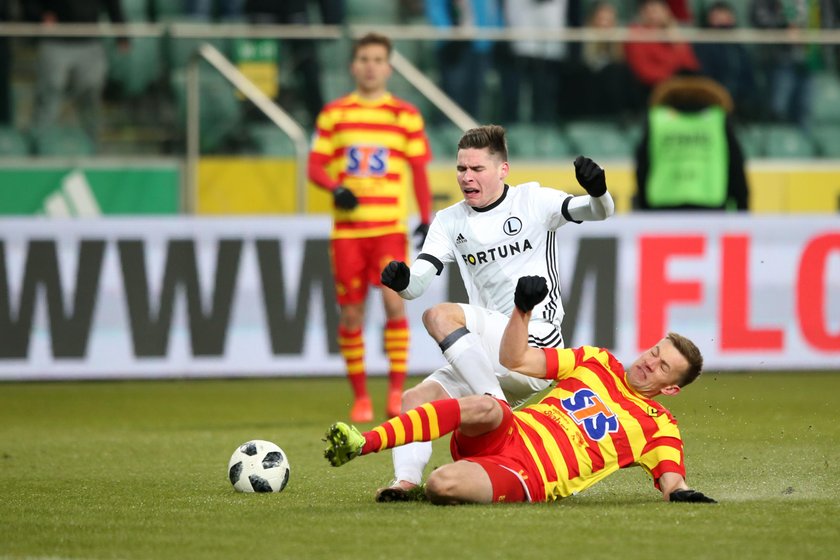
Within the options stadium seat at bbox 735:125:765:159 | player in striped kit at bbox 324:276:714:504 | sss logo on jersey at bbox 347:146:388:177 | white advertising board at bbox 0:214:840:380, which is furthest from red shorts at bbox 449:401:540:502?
stadium seat at bbox 735:125:765:159

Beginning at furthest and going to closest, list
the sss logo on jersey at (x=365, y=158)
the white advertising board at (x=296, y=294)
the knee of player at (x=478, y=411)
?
the white advertising board at (x=296, y=294) < the sss logo on jersey at (x=365, y=158) < the knee of player at (x=478, y=411)

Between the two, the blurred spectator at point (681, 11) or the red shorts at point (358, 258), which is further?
the blurred spectator at point (681, 11)

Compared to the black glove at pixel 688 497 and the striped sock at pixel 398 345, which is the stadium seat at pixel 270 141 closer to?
the striped sock at pixel 398 345

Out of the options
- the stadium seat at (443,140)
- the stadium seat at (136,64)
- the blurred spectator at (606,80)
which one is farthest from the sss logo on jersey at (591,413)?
the blurred spectator at (606,80)

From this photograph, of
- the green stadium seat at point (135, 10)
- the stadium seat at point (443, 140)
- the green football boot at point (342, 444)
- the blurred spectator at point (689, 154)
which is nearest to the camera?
the green football boot at point (342, 444)

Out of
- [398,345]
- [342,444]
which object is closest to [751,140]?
[398,345]

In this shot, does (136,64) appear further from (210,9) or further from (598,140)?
(598,140)

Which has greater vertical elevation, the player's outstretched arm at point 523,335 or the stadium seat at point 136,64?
the stadium seat at point 136,64

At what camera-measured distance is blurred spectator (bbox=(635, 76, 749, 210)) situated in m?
12.2

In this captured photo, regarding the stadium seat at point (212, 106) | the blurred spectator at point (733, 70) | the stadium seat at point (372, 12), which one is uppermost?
the stadium seat at point (372, 12)

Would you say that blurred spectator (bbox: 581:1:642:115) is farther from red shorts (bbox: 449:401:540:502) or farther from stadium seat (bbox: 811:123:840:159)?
red shorts (bbox: 449:401:540:502)

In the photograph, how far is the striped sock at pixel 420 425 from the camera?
18.5ft

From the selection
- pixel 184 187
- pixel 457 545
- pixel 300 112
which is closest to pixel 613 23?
pixel 300 112

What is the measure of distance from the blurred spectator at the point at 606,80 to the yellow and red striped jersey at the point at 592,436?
7053 mm
